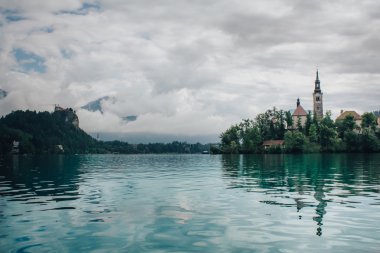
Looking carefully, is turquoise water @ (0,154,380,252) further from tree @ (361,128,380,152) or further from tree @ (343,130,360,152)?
tree @ (343,130,360,152)

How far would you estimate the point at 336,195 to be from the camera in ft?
96.1

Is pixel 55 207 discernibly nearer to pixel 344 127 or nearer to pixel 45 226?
pixel 45 226

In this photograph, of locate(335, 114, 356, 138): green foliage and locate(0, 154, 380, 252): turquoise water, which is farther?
locate(335, 114, 356, 138): green foliage

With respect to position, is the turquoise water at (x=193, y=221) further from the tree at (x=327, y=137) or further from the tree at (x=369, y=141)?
the tree at (x=369, y=141)

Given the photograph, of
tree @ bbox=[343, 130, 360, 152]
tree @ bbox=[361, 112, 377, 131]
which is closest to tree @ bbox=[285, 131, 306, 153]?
tree @ bbox=[343, 130, 360, 152]

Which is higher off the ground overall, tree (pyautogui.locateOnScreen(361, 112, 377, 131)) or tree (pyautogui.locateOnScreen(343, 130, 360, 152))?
tree (pyautogui.locateOnScreen(361, 112, 377, 131))

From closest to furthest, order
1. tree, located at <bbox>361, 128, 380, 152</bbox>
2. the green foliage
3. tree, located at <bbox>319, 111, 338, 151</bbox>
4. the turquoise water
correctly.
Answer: the turquoise water
tree, located at <bbox>361, 128, 380, 152</bbox>
tree, located at <bbox>319, 111, 338, 151</bbox>
the green foliage

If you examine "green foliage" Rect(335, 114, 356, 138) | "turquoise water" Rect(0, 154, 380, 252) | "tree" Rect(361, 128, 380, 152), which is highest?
"green foliage" Rect(335, 114, 356, 138)

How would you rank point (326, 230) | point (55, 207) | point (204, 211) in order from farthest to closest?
point (55, 207)
point (204, 211)
point (326, 230)

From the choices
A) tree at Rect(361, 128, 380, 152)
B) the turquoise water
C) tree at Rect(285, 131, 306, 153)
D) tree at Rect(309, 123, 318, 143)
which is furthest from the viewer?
tree at Rect(309, 123, 318, 143)

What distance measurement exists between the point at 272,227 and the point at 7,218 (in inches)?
549

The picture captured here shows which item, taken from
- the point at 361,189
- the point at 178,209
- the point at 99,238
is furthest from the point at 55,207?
the point at 361,189

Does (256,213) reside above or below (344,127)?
below

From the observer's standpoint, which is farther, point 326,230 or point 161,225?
point 161,225
